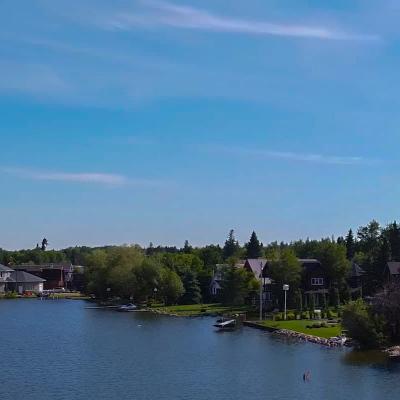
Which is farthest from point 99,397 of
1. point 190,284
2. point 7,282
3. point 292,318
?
point 7,282

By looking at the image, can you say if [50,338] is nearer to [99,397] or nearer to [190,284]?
[99,397]

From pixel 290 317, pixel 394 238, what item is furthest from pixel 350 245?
pixel 290 317

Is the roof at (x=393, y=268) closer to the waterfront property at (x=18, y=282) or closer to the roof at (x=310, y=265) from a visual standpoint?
the roof at (x=310, y=265)

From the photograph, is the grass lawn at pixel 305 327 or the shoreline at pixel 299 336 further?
the grass lawn at pixel 305 327

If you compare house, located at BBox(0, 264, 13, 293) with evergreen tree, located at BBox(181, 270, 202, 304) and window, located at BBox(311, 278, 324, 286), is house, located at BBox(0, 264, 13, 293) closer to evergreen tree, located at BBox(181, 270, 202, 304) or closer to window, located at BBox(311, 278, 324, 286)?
evergreen tree, located at BBox(181, 270, 202, 304)

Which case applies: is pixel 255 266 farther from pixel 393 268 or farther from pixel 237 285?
pixel 393 268

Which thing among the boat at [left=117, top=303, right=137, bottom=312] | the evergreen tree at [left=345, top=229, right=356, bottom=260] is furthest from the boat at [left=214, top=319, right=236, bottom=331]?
the evergreen tree at [left=345, top=229, right=356, bottom=260]

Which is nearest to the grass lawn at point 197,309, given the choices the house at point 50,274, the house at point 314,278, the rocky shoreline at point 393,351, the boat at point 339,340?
the house at point 314,278
